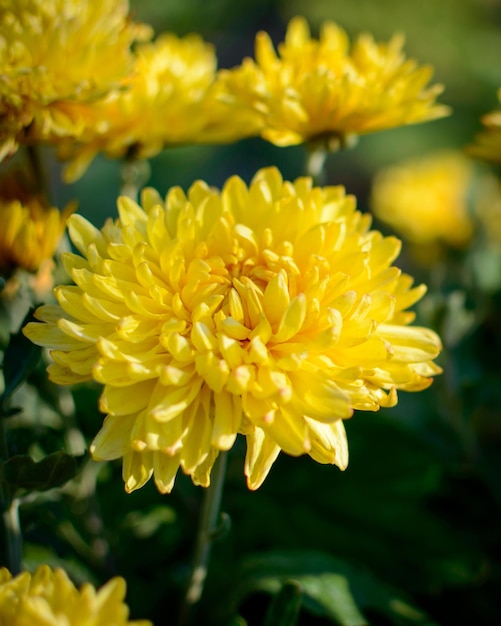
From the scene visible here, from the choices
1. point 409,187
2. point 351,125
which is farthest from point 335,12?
point 351,125

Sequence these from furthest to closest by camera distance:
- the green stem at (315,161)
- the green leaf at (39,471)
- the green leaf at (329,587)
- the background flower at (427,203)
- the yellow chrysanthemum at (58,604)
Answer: the background flower at (427,203), the green stem at (315,161), the green leaf at (329,587), the green leaf at (39,471), the yellow chrysanthemum at (58,604)

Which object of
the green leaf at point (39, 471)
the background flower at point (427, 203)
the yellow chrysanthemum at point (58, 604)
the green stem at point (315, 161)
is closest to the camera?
the yellow chrysanthemum at point (58, 604)

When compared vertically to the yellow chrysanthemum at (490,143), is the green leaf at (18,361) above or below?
below

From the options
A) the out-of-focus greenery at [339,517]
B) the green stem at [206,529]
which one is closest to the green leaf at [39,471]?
the out-of-focus greenery at [339,517]

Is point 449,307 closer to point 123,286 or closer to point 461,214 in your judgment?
point 123,286

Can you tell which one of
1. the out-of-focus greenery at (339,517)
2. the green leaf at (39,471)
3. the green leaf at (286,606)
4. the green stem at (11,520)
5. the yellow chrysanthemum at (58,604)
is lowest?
the out-of-focus greenery at (339,517)

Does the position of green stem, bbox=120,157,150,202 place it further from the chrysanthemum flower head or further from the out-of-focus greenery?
the out-of-focus greenery

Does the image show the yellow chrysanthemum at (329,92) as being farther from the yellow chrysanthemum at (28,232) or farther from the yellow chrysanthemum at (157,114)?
the yellow chrysanthemum at (28,232)

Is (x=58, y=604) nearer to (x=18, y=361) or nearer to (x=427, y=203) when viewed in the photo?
(x=18, y=361)
